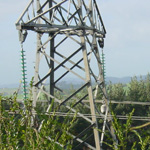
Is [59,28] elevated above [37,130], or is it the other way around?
[59,28]

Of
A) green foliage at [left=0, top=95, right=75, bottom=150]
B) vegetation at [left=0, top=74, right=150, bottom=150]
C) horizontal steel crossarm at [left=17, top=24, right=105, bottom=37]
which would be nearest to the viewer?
vegetation at [left=0, top=74, right=150, bottom=150]

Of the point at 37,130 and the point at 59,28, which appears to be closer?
the point at 37,130

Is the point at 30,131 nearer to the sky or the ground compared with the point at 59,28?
nearer to the ground

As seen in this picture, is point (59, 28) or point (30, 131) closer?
point (30, 131)

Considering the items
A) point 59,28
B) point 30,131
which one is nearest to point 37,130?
point 30,131

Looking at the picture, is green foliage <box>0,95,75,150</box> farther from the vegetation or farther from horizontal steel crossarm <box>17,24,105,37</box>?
horizontal steel crossarm <box>17,24,105,37</box>

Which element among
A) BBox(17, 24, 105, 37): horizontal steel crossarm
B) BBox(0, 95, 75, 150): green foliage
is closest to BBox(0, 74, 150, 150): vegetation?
BBox(0, 95, 75, 150): green foliage

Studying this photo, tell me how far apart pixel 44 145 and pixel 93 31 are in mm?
9079

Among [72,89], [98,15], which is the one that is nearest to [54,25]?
[98,15]

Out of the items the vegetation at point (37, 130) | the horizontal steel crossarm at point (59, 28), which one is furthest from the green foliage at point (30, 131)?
the horizontal steel crossarm at point (59, 28)

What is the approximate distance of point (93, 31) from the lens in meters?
12.6

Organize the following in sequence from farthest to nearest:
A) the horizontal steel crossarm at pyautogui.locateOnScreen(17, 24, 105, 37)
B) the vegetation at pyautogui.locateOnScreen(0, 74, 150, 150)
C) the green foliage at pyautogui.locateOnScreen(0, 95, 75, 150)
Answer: the horizontal steel crossarm at pyautogui.locateOnScreen(17, 24, 105, 37), the green foliage at pyautogui.locateOnScreen(0, 95, 75, 150), the vegetation at pyautogui.locateOnScreen(0, 74, 150, 150)

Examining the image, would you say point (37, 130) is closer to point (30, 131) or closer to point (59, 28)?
point (30, 131)

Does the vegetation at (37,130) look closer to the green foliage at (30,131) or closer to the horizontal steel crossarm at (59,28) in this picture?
the green foliage at (30,131)
